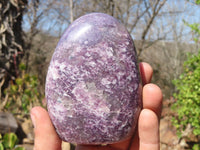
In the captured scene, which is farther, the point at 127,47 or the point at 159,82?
the point at 159,82

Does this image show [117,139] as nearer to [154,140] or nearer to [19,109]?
[154,140]

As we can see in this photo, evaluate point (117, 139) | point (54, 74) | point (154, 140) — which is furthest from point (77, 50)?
point (154, 140)

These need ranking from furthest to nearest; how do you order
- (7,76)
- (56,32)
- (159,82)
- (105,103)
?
(56,32), (159,82), (7,76), (105,103)

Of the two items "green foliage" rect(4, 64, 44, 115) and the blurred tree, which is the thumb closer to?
"green foliage" rect(4, 64, 44, 115)

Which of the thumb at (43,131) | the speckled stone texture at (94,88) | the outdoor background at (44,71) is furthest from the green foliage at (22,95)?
the speckled stone texture at (94,88)

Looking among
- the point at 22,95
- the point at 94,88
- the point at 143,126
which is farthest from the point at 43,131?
the point at 22,95

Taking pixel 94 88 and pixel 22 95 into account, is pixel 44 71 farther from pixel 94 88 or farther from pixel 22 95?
pixel 94 88

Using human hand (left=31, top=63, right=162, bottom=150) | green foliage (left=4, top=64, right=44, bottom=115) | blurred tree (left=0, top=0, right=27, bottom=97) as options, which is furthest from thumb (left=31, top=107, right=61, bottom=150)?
blurred tree (left=0, top=0, right=27, bottom=97)

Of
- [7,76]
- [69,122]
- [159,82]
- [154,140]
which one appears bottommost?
[159,82]
